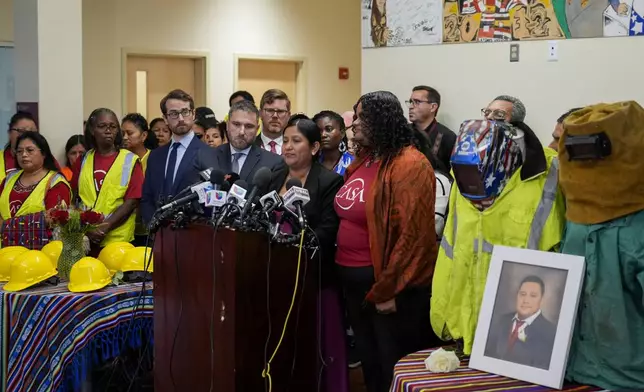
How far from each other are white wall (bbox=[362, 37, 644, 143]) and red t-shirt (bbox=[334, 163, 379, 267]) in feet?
7.47

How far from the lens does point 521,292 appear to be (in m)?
2.17

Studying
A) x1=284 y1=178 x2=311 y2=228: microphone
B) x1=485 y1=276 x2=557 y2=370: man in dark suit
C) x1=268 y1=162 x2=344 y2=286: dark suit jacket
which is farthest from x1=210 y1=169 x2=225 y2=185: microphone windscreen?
x1=485 y1=276 x2=557 y2=370: man in dark suit

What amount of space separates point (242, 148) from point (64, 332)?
49.2 inches

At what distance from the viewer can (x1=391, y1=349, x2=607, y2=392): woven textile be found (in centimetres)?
208

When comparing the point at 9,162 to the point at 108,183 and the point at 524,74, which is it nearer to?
the point at 108,183

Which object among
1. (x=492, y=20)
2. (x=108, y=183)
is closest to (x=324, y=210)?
(x=108, y=183)

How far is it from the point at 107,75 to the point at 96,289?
4.58m

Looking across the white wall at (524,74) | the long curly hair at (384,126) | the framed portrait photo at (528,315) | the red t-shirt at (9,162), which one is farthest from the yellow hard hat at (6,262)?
the white wall at (524,74)

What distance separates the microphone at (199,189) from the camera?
118 inches

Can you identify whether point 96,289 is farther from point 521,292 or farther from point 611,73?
point 611,73

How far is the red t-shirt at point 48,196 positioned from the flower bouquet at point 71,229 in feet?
2.39

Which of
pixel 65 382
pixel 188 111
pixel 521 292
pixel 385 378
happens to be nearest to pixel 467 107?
pixel 188 111

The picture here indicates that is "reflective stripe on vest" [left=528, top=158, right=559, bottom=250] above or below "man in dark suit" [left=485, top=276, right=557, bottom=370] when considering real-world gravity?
above

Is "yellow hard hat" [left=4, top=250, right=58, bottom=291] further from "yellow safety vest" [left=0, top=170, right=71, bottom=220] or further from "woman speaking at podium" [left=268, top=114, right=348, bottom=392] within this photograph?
"woman speaking at podium" [left=268, top=114, right=348, bottom=392]
